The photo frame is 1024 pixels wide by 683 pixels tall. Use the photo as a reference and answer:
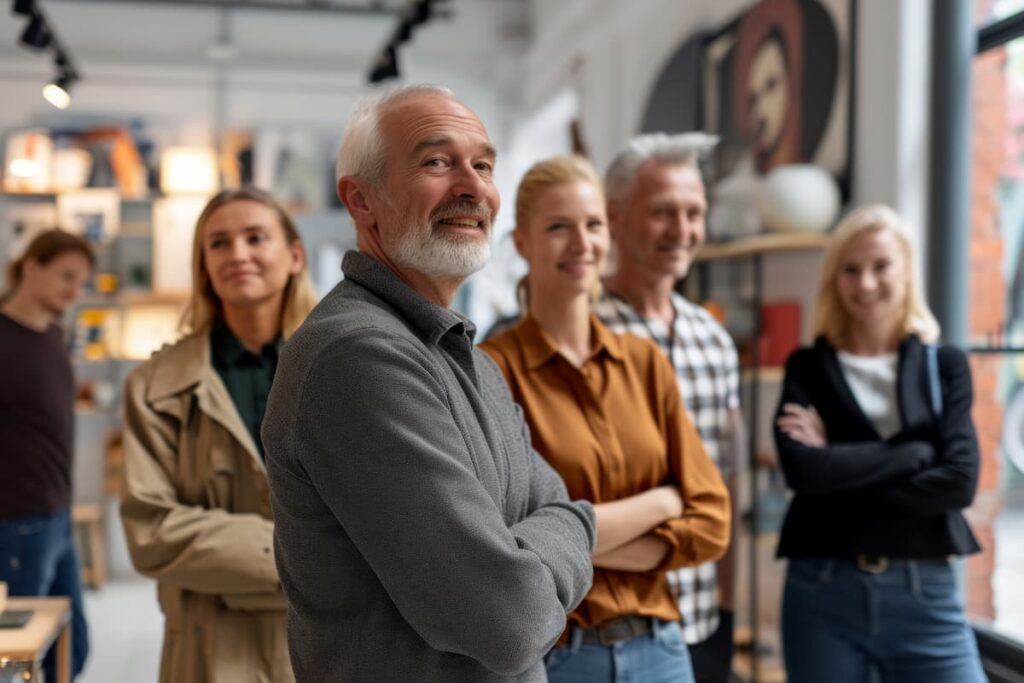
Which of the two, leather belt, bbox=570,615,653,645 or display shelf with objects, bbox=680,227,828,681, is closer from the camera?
leather belt, bbox=570,615,653,645

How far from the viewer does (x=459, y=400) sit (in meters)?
1.32

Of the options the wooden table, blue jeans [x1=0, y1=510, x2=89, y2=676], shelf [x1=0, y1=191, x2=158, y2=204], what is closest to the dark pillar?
the wooden table

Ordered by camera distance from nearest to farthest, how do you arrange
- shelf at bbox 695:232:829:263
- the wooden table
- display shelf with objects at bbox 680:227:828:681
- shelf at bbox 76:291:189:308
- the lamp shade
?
1. the wooden table
2. shelf at bbox 695:232:829:263
3. display shelf with objects at bbox 680:227:828:681
4. shelf at bbox 76:291:189:308
5. the lamp shade

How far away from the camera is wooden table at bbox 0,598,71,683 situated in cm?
212

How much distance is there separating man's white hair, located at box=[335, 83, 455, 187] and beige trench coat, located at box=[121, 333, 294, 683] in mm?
821

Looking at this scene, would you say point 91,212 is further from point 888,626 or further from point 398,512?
point 398,512

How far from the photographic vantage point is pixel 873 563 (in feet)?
7.86

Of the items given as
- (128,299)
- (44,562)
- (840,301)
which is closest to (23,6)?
(128,299)

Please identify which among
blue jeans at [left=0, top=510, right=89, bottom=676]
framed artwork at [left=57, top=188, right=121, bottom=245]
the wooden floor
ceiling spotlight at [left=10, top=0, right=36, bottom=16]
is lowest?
the wooden floor

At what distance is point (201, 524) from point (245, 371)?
360 millimetres

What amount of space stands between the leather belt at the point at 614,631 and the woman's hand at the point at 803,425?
83 cm

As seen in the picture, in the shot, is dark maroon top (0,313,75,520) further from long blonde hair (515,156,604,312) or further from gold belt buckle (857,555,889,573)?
gold belt buckle (857,555,889,573)

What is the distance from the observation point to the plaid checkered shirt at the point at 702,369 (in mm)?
2396

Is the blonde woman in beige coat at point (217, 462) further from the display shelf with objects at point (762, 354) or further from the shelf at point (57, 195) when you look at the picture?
the shelf at point (57, 195)
